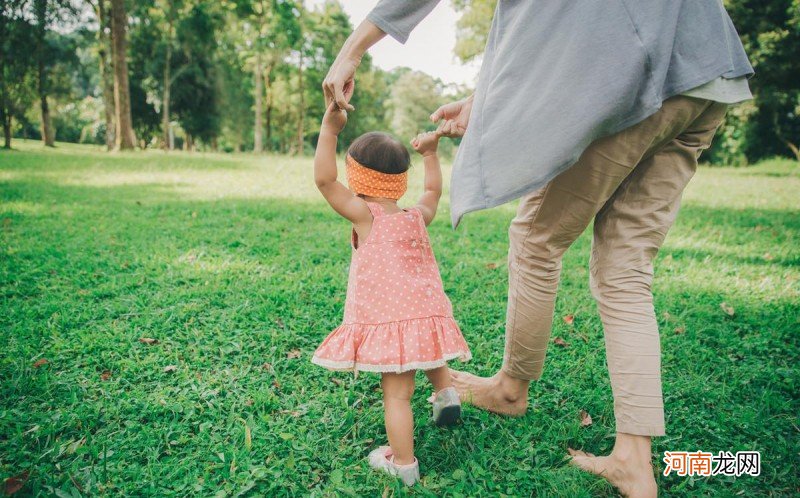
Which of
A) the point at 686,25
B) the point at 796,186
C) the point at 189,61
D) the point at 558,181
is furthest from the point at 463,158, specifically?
the point at 189,61

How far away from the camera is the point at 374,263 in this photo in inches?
70.1

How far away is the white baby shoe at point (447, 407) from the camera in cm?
187

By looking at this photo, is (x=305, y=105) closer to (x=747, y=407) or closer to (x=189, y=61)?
(x=189, y=61)

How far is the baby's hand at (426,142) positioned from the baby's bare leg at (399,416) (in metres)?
0.95

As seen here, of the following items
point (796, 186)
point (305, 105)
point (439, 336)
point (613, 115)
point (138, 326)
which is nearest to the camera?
point (613, 115)

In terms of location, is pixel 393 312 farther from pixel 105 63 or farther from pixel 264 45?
pixel 264 45

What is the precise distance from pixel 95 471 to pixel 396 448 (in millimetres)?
1106

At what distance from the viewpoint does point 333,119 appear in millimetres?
1705

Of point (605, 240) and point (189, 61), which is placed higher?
point (189, 61)

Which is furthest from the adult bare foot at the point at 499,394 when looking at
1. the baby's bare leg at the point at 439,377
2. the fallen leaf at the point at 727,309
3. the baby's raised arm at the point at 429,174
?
the fallen leaf at the point at 727,309

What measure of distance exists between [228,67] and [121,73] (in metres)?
16.4

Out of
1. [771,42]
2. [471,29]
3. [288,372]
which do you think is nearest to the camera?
[288,372]

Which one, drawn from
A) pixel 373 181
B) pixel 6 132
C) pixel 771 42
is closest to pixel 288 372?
pixel 373 181

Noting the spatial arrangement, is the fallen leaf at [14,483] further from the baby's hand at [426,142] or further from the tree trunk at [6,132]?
the tree trunk at [6,132]
